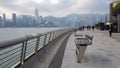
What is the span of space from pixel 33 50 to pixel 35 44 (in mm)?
396

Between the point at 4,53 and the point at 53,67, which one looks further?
the point at 53,67

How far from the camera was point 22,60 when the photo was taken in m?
7.15

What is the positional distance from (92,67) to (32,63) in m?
2.31

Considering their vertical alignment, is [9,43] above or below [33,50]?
above

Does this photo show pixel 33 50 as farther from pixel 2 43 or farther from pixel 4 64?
pixel 2 43

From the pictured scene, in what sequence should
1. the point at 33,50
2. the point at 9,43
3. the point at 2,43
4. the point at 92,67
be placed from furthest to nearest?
the point at 33,50 → the point at 92,67 → the point at 9,43 → the point at 2,43

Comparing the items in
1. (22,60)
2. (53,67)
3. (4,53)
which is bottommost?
(53,67)

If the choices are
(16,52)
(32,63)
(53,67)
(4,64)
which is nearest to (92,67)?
(53,67)

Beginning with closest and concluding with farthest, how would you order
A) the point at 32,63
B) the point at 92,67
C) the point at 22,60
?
the point at 22,60, the point at 32,63, the point at 92,67


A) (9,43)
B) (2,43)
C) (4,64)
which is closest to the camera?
(2,43)

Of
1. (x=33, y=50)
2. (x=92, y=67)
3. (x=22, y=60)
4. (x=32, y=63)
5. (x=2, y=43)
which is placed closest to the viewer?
(x=2, y=43)

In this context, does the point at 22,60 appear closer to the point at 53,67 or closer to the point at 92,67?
the point at 53,67

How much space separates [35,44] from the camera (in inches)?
389

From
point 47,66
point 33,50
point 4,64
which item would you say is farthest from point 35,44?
point 4,64
